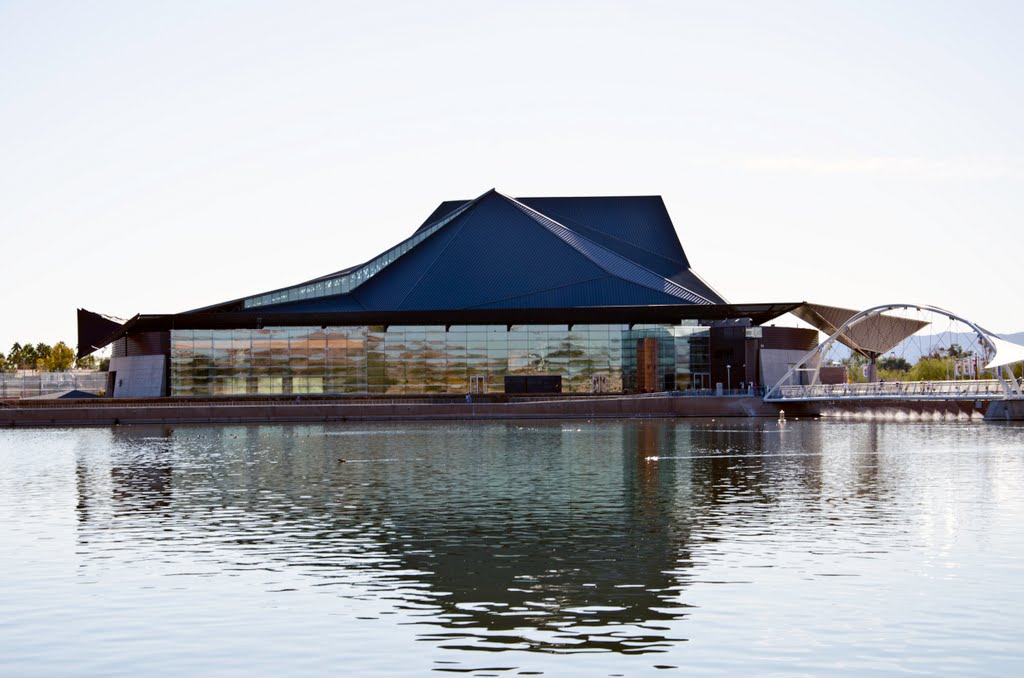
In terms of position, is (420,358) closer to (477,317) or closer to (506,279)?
(477,317)

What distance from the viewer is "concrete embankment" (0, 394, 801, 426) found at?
339 feet

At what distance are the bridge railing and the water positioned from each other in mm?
41904

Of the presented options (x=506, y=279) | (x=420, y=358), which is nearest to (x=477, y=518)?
(x=420, y=358)

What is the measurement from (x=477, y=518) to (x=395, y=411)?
72.1 metres

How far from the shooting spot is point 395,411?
10419cm

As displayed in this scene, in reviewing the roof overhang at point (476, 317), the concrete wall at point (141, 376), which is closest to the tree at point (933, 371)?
the roof overhang at point (476, 317)

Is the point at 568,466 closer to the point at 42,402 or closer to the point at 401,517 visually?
the point at 401,517

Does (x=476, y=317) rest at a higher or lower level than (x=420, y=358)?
higher

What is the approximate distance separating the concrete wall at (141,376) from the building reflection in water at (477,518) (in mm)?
54094

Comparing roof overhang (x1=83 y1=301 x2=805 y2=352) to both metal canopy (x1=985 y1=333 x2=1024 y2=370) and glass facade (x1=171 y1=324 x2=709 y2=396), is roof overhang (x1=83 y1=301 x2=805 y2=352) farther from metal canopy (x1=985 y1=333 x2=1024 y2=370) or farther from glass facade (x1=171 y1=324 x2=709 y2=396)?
metal canopy (x1=985 y1=333 x2=1024 y2=370)

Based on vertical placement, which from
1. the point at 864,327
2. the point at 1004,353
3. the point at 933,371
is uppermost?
the point at 864,327

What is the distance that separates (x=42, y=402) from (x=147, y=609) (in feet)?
313

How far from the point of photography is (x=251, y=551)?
2673 centimetres

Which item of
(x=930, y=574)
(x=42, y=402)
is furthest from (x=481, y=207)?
(x=930, y=574)
